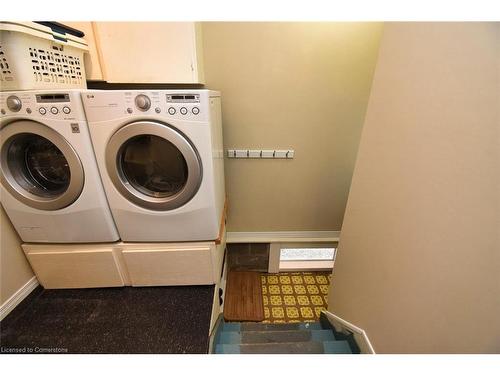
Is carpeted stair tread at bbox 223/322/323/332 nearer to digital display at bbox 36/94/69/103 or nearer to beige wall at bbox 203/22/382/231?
beige wall at bbox 203/22/382/231

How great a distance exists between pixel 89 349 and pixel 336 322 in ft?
5.02

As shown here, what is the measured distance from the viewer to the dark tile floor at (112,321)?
42.7 inches

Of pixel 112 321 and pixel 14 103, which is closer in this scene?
pixel 14 103

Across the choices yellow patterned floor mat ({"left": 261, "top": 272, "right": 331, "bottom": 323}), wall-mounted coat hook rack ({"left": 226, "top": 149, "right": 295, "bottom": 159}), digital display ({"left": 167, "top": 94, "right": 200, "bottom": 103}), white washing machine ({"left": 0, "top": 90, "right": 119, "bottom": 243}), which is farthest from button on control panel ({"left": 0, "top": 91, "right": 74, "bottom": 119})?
yellow patterned floor mat ({"left": 261, "top": 272, "right": 331, "bottom": 323})

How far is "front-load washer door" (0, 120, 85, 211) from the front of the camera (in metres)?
1.03

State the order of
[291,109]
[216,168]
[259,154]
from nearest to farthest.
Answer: [216,168] < [291,109] < [259,154]

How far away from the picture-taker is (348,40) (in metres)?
1.52

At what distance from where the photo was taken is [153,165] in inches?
48.1

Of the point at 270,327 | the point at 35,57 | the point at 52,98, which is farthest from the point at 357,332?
the point at 35,57

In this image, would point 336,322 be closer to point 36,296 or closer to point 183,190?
point 183,190

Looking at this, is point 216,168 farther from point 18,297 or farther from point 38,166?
point 18,297

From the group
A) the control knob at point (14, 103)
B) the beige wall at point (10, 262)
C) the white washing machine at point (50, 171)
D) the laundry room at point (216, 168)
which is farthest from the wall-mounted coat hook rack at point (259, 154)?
the beige wall at point (10, 262)

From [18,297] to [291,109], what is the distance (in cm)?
225

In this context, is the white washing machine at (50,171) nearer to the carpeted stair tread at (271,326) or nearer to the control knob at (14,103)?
the control knob at (14,103)
